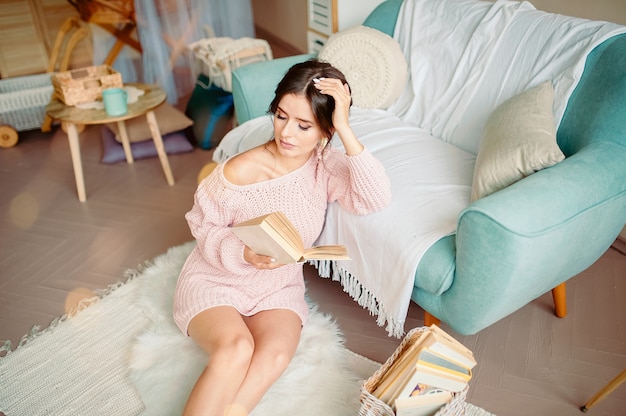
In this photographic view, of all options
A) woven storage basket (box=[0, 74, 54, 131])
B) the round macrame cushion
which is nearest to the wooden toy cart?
woven storage basket (box=[0, 74, 54, 131])

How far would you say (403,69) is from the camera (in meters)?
2.32

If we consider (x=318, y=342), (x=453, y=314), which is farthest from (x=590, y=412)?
(x=318, y=342)

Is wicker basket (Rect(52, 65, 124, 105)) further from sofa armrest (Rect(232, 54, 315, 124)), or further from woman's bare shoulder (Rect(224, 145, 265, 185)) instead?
woman's bare shoulder (Rect(224, 145, 265, 185))

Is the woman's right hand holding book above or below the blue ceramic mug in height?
below

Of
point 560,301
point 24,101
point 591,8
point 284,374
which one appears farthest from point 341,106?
point 24,101

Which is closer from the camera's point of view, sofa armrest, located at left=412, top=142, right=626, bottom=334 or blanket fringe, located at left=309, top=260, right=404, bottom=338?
sofa armrest, located at left=412, top=142, right=626, bottom=334

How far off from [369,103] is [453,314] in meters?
1.18

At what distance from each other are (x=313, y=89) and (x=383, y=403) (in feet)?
2.82

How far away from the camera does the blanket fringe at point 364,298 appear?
1.68m

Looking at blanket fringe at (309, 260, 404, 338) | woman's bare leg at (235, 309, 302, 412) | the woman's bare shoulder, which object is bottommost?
blanket fringe at (309, 260, 404, 338)

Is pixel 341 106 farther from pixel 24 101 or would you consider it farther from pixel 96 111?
pixel 24 101

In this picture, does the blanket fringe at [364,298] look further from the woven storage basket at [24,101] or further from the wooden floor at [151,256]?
the woven storage basket at [24,101]

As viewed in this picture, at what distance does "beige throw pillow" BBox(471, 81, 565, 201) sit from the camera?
1.48 metres

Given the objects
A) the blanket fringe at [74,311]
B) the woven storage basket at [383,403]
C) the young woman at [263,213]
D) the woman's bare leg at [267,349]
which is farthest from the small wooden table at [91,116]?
the woven storage basket at [383,403]
